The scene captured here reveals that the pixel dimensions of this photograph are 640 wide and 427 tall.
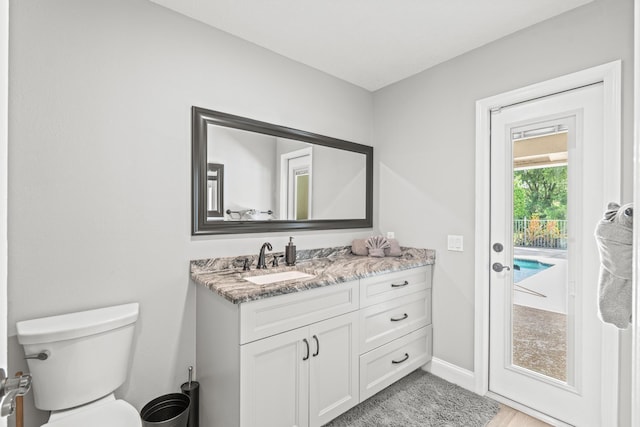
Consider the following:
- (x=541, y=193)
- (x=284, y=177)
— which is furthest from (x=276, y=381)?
(x=541, y=193)

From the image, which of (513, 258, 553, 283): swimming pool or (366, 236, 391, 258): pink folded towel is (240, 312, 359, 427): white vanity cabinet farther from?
(513, 258, 553, 283): swimming pool

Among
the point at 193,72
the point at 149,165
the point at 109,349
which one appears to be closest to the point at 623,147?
the point at 193,72

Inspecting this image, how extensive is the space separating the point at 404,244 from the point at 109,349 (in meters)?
2.16

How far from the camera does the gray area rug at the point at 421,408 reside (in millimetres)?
1919

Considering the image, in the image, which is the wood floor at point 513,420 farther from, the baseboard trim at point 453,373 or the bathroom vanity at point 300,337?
the bathroom vanity at point 300,337

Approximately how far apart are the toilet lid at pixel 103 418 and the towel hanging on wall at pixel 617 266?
5.74 feet

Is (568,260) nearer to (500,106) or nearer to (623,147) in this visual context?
(623,147)

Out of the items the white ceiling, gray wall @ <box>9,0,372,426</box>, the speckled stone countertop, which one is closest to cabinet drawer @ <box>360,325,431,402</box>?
the speckled stone countertop

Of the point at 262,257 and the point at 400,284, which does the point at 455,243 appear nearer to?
the point at 400,284

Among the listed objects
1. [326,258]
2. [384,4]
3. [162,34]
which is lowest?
[326,258]

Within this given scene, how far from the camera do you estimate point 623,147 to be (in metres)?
1.64

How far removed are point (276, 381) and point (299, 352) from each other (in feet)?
0.58

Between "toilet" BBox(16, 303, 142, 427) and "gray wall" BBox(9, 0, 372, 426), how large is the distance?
6.1 inches

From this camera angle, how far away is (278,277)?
76.9 inches
